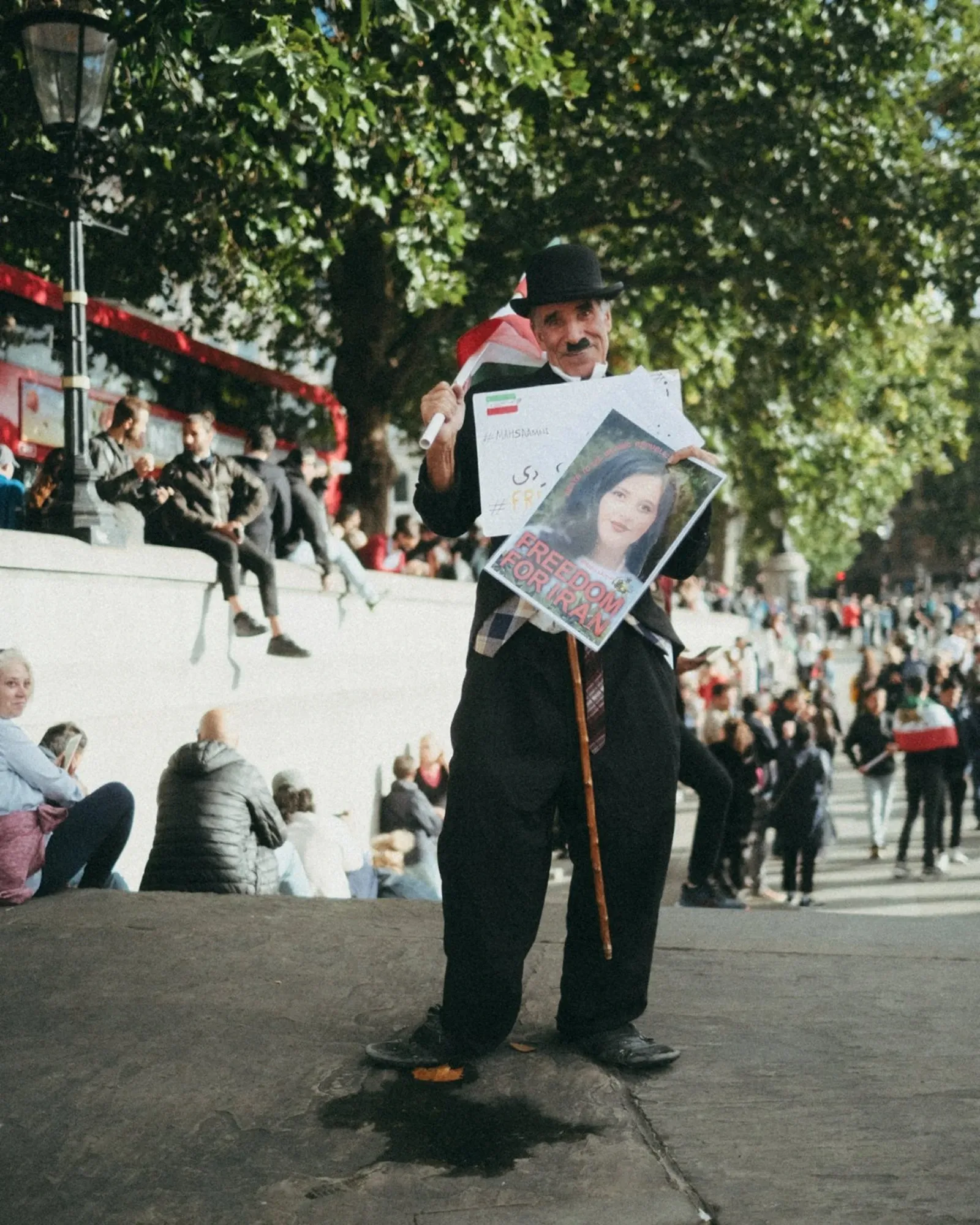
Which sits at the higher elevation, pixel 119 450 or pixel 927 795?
pixel 119 450

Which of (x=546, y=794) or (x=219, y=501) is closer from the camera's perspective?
(x=546, y=794)

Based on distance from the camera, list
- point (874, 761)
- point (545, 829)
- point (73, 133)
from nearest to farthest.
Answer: point (545, 829)
point (73, 133)
point (874, 761)

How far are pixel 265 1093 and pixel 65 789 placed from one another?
124 inches

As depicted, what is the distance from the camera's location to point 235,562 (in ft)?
35.6

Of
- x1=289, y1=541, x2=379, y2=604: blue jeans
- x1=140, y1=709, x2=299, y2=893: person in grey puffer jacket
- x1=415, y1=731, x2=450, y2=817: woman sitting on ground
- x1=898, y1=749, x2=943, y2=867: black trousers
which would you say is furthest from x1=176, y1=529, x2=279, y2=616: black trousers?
x1=898, y1=749, x2=943, y2=867: black trousers

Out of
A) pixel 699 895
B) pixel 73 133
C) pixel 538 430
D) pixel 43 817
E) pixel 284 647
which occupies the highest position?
pixel 73 133

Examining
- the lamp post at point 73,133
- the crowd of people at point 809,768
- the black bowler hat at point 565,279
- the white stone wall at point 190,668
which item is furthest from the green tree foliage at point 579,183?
the black bowler hat at point 565,279

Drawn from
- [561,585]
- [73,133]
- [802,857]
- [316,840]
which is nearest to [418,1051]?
[561,585]

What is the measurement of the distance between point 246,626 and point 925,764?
6386 millimetres

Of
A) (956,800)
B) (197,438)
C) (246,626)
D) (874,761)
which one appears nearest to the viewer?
(197,438)

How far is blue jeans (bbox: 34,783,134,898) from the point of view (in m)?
5.52

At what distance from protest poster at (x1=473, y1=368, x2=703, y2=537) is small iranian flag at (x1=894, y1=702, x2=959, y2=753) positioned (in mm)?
10928

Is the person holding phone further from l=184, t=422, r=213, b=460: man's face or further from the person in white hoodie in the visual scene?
l=184, t=422, r=213, b=460: man's face

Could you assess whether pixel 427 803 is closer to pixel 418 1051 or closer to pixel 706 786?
pixel 706 786
